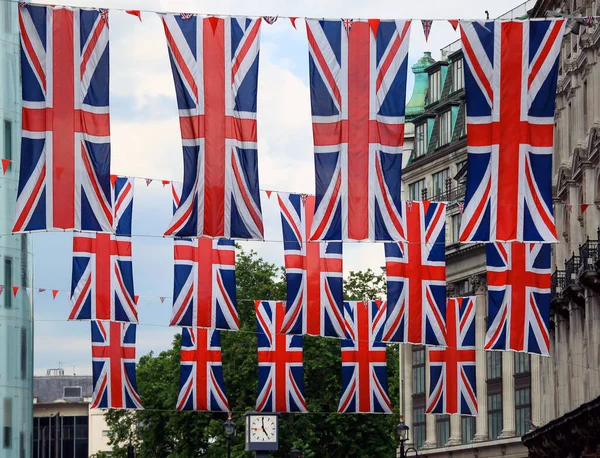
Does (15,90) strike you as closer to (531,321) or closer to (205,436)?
(531,321)

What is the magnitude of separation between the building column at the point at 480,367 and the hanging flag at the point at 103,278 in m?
43.6

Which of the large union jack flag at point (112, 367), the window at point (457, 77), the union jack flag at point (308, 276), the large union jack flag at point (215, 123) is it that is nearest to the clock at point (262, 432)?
the union jack flag at point (308, 276)

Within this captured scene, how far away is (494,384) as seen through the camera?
8800cm

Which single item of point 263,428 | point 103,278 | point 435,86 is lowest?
point 263,428

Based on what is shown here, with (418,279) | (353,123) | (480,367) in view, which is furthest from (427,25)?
(480,367)

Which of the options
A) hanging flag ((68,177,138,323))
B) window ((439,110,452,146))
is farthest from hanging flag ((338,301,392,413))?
window ((439,110,452,146))

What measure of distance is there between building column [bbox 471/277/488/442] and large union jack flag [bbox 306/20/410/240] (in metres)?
55.9

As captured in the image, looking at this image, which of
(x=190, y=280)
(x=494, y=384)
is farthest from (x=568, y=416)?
(x=494, y=384)

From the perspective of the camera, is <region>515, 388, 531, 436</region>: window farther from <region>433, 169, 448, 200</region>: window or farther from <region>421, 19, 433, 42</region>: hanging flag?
<region>421, 19, 433, 42</region>: hanging flag

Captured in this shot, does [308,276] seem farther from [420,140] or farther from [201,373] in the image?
[420,140]

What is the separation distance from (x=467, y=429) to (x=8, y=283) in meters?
49.1

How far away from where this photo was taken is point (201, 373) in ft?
174

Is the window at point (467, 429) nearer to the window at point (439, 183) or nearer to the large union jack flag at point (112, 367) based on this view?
the window at point (439, 183)

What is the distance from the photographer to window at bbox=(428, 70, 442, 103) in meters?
97.8
